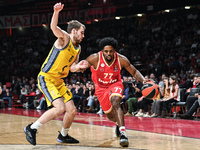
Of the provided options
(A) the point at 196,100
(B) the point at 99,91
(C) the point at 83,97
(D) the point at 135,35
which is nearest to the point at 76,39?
(B) the point at 99,91

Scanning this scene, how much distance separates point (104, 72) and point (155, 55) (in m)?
11.9

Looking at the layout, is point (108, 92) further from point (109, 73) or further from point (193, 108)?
point (193, 108)

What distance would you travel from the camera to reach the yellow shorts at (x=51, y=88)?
4143 millimetres

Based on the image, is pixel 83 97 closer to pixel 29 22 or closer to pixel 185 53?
pixel 185 53

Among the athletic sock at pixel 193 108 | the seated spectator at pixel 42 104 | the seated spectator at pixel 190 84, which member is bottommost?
the seated spectator at pixel 42 104

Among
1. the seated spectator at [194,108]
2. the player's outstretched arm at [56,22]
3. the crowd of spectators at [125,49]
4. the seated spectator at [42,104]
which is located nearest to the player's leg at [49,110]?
the player's outstretched arm at [56,22]

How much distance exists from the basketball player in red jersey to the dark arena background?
1.77ft

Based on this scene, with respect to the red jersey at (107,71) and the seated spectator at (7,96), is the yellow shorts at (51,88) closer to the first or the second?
the red jersey at (107,71)

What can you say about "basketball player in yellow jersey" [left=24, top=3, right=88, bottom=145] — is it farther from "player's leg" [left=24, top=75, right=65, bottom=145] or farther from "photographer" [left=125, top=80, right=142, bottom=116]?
"photographer" [left=125, top=80, right=142, bottom=116]

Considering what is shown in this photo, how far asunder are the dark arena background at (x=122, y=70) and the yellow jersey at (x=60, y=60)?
106cm

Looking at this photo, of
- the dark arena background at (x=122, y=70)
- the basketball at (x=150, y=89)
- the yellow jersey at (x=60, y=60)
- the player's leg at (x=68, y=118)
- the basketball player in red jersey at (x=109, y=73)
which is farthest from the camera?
the dark arena background at (x=122, y=70)

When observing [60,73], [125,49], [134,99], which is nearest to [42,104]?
[134,99]

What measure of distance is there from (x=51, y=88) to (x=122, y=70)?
39.0 ft

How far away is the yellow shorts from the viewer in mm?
4143
